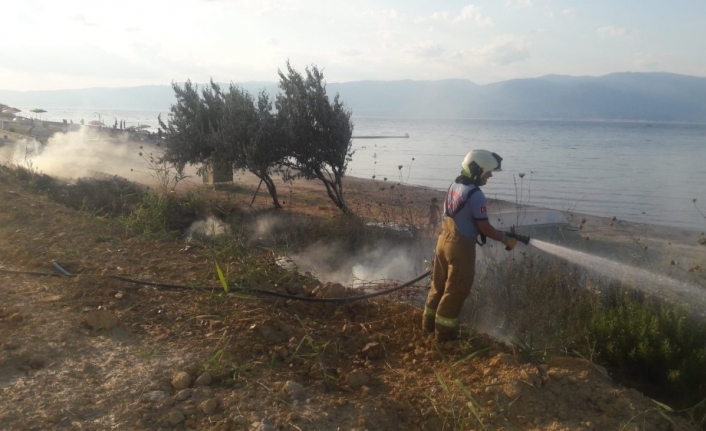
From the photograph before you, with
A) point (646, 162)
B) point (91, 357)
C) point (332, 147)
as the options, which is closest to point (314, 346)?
point (91, 357)

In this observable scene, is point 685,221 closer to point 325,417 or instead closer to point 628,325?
point 628,325

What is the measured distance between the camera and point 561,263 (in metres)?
7.64

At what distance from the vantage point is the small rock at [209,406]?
145 inches

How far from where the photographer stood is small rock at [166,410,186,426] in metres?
3.59

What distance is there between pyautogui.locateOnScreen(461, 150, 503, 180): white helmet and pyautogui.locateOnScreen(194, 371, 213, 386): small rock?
2.65m

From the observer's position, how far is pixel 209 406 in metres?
3.71

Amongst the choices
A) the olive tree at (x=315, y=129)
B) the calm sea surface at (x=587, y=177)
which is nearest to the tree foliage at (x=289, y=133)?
the olive tree at (x=315, y=129)

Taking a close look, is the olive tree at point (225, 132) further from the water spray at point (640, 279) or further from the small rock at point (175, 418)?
the small rock at point (175, 418)

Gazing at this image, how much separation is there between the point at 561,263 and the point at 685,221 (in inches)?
505

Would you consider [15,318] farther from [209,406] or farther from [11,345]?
[209,406]

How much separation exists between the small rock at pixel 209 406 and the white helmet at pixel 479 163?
274 cm

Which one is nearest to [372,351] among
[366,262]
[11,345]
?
[11,345]

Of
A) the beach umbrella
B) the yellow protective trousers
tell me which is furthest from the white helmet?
the beach umbrella

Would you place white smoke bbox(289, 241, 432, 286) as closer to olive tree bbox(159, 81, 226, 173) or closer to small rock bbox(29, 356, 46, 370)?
small rock bbox(29, 356, 46, 370)
